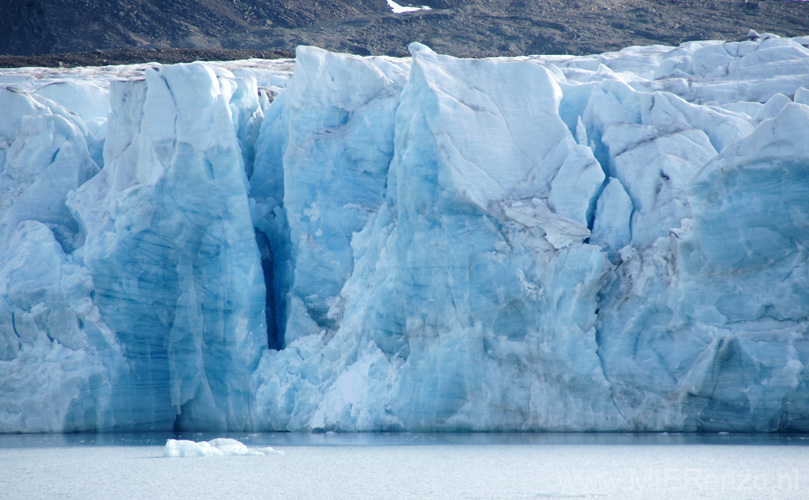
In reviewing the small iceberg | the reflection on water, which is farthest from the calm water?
the small iceberg

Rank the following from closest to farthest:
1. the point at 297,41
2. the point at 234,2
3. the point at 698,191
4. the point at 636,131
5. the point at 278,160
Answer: the point at 698,191, the point at 636,131, the point at 278,160, the point at 297,41, the point at 234,2

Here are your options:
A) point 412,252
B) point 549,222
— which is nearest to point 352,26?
point 412,252

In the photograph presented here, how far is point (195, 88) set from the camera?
10594mm

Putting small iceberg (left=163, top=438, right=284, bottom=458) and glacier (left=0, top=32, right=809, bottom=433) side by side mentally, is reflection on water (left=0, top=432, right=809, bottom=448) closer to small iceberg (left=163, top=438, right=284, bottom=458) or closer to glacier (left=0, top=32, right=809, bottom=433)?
glacier (left=0, top=32, right=809, bottom=433)

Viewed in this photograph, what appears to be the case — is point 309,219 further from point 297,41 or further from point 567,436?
point 297,41

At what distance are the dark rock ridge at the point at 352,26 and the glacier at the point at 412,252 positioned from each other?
11330mm

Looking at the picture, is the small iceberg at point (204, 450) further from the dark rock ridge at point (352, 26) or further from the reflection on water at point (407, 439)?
the dark rock ridge at point (352, 26)

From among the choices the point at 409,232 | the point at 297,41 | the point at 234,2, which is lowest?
the point at 409,232

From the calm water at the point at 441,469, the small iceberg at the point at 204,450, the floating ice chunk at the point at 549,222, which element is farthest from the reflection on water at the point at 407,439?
the floating ice chunk at the point at 549,222

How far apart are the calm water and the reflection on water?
0.02 m

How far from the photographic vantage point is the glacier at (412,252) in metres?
8.39

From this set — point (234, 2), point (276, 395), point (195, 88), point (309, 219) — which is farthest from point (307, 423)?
point (234, 2)

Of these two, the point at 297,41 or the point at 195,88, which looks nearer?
the point at 195,88

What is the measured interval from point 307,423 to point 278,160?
3.54 meters
